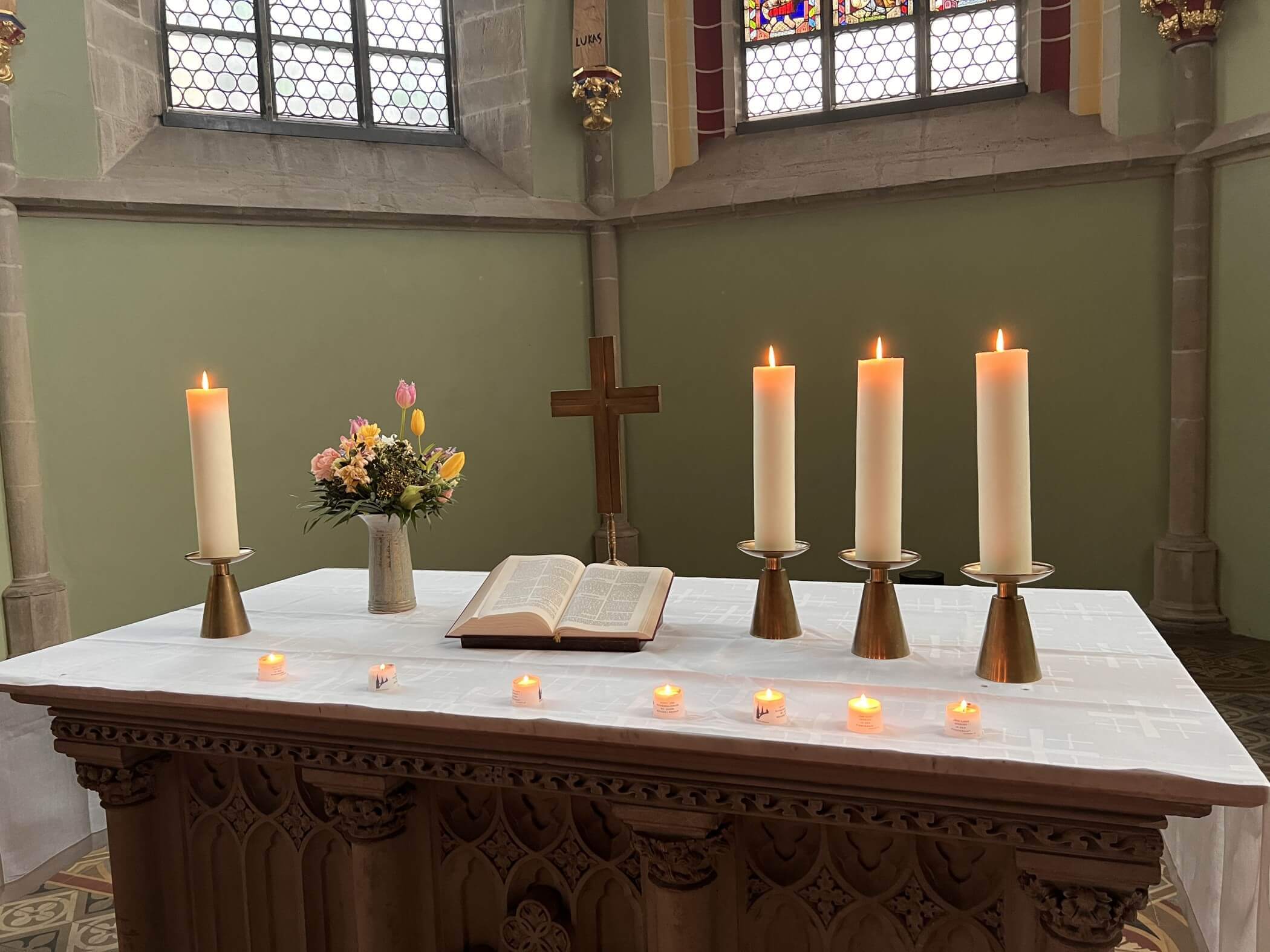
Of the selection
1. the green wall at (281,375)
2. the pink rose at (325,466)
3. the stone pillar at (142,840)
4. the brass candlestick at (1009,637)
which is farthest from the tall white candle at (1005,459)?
the green wall at (281,375)

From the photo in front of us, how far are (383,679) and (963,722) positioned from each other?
1027mm

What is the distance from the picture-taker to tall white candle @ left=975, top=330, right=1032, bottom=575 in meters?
1.53

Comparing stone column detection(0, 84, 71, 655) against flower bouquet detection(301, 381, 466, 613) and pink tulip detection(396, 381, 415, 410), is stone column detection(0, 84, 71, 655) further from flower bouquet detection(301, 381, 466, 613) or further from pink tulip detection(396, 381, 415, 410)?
pink tulip detection(396, 381, 415, 410)

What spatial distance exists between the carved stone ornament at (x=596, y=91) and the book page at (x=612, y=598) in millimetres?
4639

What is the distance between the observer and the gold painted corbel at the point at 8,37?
463cm

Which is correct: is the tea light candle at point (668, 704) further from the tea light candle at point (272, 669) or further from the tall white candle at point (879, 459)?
the tea light candle at point (272, 669)

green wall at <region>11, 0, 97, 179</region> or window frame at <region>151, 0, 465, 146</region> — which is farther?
window frame at <region>151, 0, 465, 146</region>

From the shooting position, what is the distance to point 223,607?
221cm

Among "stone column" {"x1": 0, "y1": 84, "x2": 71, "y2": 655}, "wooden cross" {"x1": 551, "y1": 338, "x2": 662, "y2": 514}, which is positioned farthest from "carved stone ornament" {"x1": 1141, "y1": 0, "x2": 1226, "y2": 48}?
"stone column" {"x1": 0, "y1": 84, "x2": 71, "y2": 655}

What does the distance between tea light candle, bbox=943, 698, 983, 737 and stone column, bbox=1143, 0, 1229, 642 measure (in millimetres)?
4796

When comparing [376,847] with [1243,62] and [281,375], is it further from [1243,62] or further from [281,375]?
[1243,62]

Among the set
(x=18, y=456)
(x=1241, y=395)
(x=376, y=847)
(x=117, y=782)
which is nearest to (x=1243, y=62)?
(x=1241, y=395)

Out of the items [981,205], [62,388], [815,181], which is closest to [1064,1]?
[981,205]

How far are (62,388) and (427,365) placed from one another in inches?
80.1
